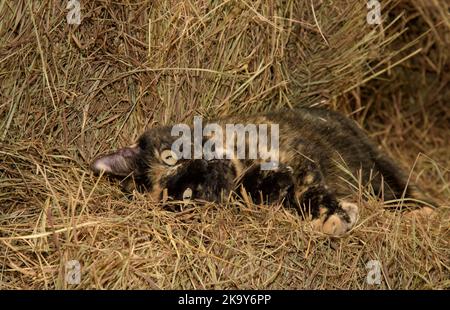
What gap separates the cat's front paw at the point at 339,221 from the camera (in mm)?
2367

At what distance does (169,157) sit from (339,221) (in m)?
0.63

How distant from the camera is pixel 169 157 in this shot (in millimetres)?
2547

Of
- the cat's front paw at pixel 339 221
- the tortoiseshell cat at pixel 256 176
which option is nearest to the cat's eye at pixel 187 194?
the tortoiseshell cat at pixel 256 176

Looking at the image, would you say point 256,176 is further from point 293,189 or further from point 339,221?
point 339,221

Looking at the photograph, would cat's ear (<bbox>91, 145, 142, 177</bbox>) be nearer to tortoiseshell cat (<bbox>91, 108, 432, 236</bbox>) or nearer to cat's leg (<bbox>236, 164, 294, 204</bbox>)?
tortoiseshell cat (<bbox>91, 108, 432, 236</bbox>)

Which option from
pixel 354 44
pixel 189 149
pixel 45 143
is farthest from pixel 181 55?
pixel 354 44

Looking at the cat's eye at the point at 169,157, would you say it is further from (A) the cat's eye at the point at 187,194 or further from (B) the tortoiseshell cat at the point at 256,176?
(A) the cat's eye at the point at 187,194

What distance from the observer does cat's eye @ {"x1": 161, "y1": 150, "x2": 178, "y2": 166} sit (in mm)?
2537

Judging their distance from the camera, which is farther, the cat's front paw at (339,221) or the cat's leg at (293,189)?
the cat's leg at (293,189)

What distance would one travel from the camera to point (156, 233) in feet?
7.64

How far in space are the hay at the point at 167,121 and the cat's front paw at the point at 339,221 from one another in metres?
0.04
